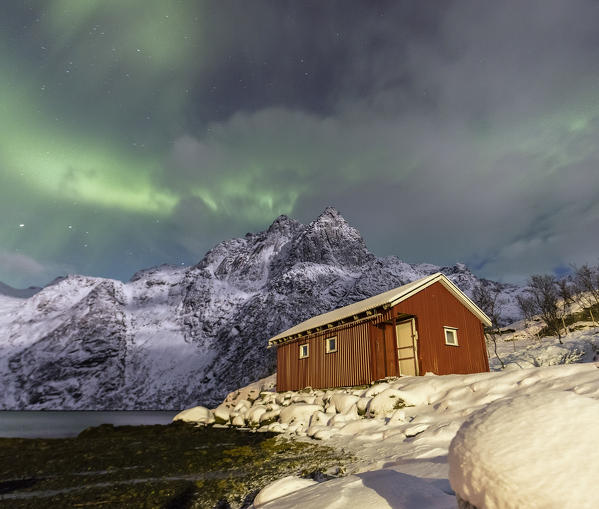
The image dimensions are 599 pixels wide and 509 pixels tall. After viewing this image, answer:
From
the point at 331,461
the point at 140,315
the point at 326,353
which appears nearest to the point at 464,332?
the point at 326,353

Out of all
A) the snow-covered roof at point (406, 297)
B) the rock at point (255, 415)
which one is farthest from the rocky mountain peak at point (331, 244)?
the rock at point (255, 415)

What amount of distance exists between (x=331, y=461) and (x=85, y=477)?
21.0 ft

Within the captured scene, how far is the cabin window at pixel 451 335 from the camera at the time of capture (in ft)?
68.9

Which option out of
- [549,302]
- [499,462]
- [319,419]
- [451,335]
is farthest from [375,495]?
[549,302]

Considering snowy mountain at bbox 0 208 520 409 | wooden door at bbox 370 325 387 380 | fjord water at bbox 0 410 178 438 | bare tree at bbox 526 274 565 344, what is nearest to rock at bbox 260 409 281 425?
wooden door at bbox 370 325 387 380

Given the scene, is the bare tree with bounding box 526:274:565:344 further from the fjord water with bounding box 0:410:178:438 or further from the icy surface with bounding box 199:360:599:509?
the fjord water with bounding box 0:410:178:438

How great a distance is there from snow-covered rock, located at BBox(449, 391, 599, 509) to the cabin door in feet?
58.1

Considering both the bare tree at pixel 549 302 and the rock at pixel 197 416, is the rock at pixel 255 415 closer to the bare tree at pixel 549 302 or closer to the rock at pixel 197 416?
the rock at pixel 197 416

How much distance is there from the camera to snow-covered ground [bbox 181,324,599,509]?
2.34 m

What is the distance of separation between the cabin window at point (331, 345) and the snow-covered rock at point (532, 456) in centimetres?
→ 1979

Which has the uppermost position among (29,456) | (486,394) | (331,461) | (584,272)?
(584,272)

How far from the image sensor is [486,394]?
10.7 metres

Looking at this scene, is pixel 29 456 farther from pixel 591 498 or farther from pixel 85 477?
pixel 591 498

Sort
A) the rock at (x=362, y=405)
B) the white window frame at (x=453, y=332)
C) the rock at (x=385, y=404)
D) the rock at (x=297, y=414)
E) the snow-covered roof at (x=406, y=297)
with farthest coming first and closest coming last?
1. the white window frame at (x=453, y=332)
2. the snow-covered roof at (x=406, y=297)
3. the rock at (x=297, y=414)
4. the rock at (x=362, y=405)
5. the rock at (x=385, y=404)
